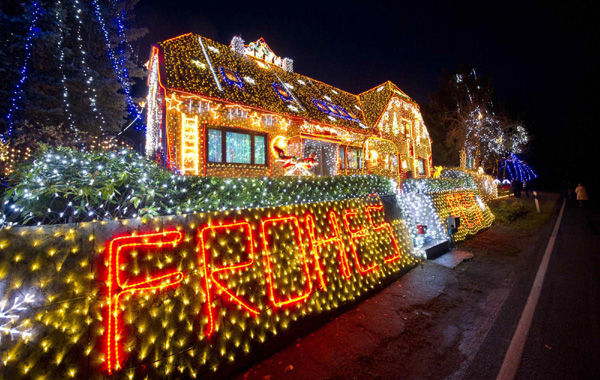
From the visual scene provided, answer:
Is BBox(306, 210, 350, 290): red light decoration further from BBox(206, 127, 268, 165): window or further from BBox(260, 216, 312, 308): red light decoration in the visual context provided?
BBox(206, 127, 268, 165): window

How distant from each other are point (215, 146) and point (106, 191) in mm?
6953

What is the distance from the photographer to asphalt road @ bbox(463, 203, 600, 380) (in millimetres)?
2869

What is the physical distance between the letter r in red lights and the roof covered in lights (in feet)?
22.5

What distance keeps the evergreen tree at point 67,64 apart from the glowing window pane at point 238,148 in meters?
5.91

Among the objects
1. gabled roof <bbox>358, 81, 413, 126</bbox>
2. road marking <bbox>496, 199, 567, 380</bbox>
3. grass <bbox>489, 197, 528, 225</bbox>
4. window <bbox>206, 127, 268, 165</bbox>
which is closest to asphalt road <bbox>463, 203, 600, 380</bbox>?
road marking <bbox>496, 199, 567, 380</bbox>

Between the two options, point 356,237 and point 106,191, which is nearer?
point 106,191

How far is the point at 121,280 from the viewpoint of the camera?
2.61 metres

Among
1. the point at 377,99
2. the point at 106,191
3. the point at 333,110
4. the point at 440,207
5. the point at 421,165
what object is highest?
the point at 377,99

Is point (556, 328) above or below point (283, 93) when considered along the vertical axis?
below

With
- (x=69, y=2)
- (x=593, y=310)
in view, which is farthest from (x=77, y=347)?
(x=69, y=2)

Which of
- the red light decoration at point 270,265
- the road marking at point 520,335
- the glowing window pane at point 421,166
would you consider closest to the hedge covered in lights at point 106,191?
the red light decoration at point 270,265

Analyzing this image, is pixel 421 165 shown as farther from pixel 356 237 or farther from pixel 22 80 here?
pixel 22 80

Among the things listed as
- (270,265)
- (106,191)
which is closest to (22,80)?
(106,191)

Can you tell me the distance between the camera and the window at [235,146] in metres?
9.26
